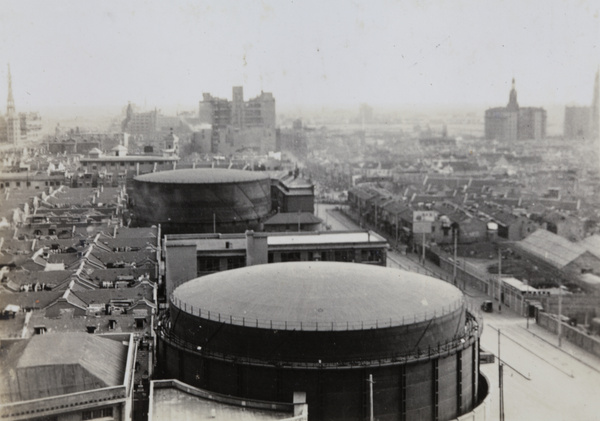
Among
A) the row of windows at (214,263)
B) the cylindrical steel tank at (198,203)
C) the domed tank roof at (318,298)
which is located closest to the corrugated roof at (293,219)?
the cylindrical steel tank at (198,203)

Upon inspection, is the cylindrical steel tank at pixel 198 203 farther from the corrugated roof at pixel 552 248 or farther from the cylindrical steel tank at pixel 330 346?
the cylindrical steel tank at pixel 330 346

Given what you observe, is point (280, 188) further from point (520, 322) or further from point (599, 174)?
point (599, 174)

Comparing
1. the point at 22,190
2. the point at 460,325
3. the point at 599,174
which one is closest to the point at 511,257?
the point at 460,325

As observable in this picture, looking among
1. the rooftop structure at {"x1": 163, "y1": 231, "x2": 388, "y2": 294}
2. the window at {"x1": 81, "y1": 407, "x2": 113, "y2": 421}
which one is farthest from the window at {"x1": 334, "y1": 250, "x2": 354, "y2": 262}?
the window at {"x1": 81, "y1": 407, "x2": 113, "y2": 421}

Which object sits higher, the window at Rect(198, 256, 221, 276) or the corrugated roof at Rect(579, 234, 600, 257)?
the window at Rect(198, 256, 221, 276)

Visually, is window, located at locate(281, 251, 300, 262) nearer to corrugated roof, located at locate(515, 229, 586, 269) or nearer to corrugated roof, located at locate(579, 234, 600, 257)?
corrugated roof, located at locate(515, 229, 586, 269)

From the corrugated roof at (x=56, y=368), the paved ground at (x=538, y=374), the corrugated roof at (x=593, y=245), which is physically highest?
the corrugated roof at (x=56, y=368)
